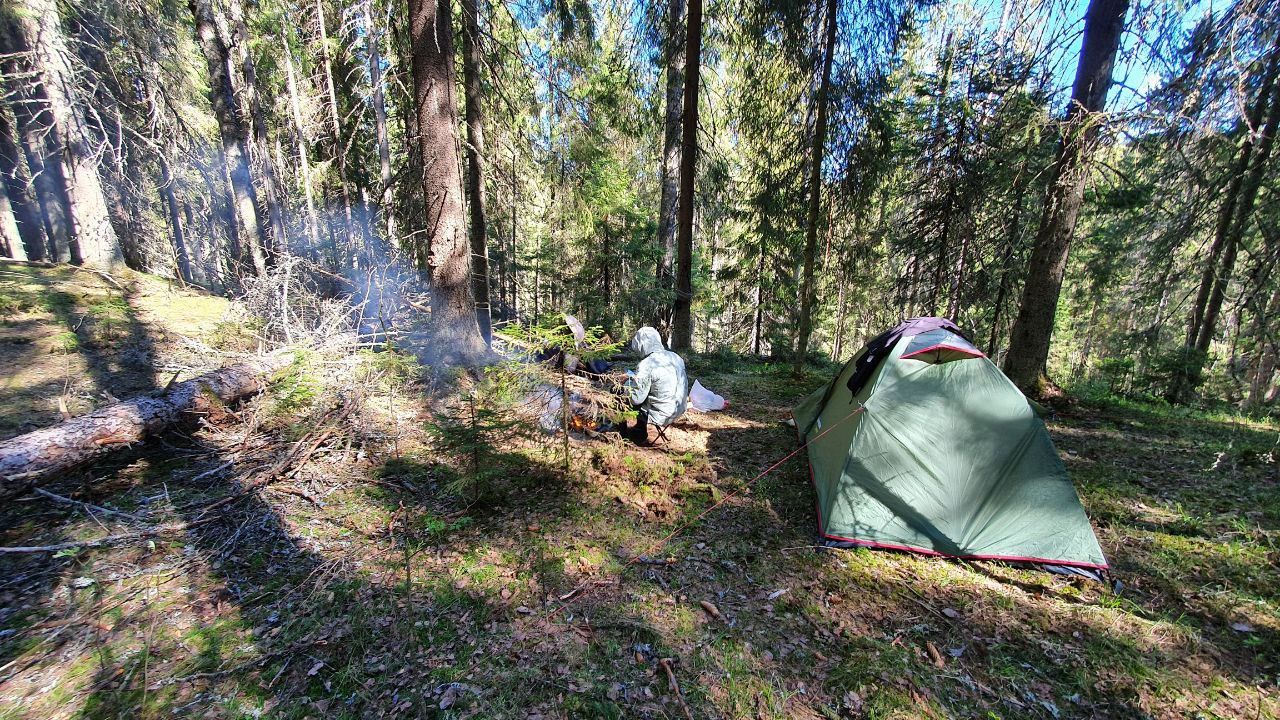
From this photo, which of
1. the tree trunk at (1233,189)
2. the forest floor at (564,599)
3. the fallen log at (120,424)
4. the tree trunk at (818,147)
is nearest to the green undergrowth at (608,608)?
the forest floor at (564,599)

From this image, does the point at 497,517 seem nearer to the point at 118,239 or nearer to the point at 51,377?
the point at 51,377

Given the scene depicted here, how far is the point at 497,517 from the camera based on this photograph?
14.2 feet

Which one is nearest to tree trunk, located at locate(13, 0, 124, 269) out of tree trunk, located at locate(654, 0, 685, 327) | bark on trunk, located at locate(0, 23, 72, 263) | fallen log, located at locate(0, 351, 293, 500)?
bark on trunk, located at locate(0, 23, 72, 263)

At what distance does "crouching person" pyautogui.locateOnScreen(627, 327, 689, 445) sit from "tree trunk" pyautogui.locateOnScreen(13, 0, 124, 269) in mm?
8224

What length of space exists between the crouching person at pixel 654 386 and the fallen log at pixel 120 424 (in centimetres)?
444

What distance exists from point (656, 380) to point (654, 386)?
0.09 meters

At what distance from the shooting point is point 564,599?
11.0 ft

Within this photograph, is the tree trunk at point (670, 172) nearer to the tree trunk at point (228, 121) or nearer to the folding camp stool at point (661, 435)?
the folding camp stool at point (661, 435)

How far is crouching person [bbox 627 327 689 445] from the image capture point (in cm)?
564

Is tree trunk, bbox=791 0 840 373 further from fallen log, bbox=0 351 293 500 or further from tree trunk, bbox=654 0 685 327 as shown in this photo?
fallen log, bbox=0 351 293 500

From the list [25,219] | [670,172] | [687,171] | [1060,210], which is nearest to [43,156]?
[25,219]

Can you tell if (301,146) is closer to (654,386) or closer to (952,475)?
(654,386)

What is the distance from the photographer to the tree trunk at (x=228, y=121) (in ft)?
30.6

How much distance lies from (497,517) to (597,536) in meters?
1.04
